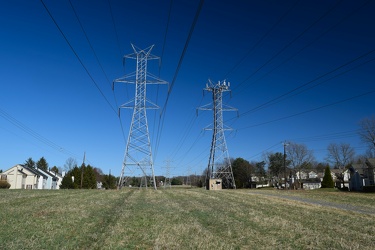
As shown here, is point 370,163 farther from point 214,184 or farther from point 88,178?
point 88,178

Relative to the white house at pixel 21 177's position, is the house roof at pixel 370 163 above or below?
above

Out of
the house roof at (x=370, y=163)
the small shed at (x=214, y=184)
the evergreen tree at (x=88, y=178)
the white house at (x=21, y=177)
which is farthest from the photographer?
the evergreen tree at (x=88, y=178)

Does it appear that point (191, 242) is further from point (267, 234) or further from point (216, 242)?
point (267, 234)

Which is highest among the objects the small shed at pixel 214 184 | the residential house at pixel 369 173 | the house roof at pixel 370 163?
the house roof at pixel 370 163

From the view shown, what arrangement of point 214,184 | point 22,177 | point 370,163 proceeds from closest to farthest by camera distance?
point 214,184
point 370,163
point 22,177

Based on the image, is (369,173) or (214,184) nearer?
(214,184)

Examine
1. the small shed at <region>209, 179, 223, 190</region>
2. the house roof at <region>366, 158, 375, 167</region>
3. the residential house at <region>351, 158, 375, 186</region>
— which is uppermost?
the house roof at <region>366, 158, 375, 167</region>

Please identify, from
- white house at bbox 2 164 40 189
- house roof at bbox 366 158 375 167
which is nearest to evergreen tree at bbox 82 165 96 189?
white house at bbox 2 164 40 189

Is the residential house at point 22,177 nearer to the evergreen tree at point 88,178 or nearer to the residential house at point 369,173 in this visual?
the evergreen tree at point 88,178

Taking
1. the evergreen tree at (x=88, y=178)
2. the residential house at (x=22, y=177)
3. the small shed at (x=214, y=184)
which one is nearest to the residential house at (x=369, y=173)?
the small shed at (x=214, y=184)

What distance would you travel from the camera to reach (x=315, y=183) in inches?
4840

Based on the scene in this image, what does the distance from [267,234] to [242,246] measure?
5.97 ft

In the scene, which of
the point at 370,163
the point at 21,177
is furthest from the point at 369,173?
the point at 21,177

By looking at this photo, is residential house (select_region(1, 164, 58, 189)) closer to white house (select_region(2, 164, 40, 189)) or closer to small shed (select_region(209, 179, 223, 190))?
white house (select_region(2, 164, 40, 189))
